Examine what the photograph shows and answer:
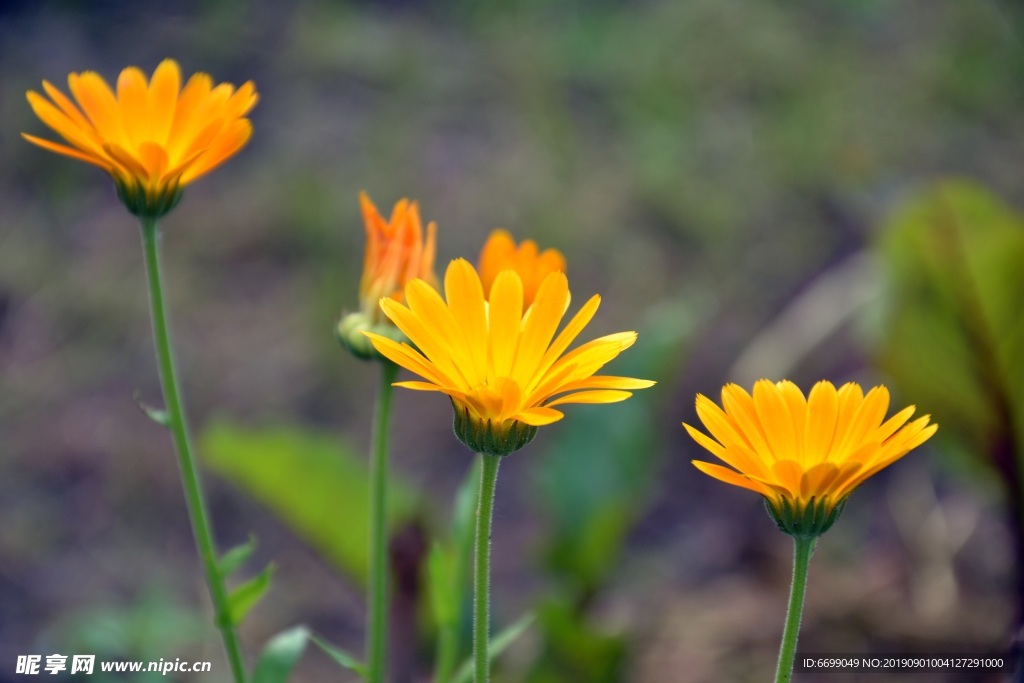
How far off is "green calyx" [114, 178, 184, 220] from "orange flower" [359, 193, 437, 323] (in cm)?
18

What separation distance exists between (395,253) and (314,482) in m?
0.73

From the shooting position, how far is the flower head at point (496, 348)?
742 millimetres

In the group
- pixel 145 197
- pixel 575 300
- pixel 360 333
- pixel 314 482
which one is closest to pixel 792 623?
pixel 360 333

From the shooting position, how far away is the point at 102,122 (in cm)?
93

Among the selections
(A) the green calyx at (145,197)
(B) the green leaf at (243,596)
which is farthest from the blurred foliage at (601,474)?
(A) the green calyx at (145,197)

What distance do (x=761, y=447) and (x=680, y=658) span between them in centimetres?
117

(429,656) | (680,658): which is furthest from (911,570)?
(429,656)

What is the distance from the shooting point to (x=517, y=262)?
0.94 meters

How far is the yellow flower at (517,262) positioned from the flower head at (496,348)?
0.15 metres

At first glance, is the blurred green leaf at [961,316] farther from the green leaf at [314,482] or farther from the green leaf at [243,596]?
the green leaf at [243,596]

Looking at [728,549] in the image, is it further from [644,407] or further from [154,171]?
[154,171]

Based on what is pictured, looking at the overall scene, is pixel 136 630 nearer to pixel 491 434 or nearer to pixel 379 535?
pixel 379 535

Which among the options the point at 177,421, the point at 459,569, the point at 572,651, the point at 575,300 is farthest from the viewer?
the point at 575,300

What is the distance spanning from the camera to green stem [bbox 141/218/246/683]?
2.91ft
